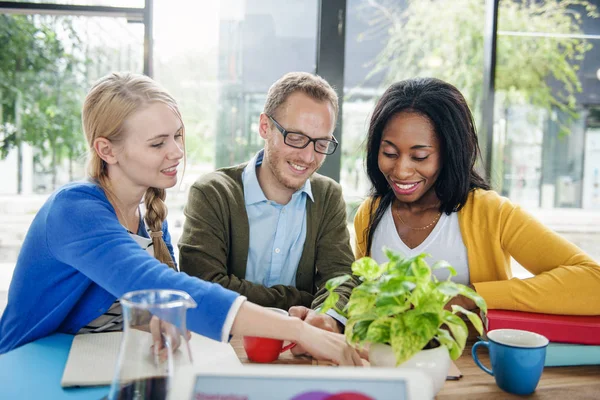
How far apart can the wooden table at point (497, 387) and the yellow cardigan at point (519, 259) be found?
0.75 feet

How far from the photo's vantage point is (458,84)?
346 centimetres

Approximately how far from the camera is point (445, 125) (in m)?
1.75

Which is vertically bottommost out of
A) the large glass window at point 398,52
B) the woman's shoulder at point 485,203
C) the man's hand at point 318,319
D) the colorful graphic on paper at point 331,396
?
the man's hand at point 318,319

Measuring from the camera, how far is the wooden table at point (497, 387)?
3.26ft

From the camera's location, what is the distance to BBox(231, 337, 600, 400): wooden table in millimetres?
994

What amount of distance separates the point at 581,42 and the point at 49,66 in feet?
11.1

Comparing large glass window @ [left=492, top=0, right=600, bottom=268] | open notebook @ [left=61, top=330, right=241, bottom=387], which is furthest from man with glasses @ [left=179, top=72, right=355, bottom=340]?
large glass window @ [left=492, top=0, right=600, bottom=268]

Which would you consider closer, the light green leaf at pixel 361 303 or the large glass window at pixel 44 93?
the light green leaf at pixel 361 303

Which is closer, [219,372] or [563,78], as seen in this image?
[219,372]

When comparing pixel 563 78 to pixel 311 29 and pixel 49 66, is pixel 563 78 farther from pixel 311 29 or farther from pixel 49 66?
pixel 49 66

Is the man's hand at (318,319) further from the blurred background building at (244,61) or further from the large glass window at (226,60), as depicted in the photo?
the large glass window at (226,60)

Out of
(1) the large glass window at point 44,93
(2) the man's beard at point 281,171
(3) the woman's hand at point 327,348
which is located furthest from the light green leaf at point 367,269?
Result: (1) the large glass window at point 44,93

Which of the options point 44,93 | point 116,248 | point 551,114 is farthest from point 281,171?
point 551,114

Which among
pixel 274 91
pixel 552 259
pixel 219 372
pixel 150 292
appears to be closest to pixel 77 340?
pixel 150 292
